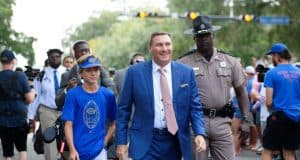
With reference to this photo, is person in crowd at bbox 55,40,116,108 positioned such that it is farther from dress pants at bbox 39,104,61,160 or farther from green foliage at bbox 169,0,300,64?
green foliage at bbox 169,0,300,64

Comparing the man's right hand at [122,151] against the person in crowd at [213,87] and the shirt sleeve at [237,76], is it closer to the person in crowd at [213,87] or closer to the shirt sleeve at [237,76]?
the person in crowd at [213,87]

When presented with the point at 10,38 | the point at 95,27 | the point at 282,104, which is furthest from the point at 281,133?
the point at 95,27

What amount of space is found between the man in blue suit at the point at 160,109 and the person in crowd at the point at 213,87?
106 cm

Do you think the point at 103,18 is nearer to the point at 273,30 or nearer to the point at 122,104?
the point at 273,30

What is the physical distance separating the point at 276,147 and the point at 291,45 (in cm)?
2826

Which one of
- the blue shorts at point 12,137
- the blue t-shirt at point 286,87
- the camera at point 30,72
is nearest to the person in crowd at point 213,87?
the blue t-shirt at point 286,87

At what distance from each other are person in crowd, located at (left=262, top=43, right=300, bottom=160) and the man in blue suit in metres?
3.58

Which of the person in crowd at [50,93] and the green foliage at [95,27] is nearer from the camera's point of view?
the person in crowd at [50,93]

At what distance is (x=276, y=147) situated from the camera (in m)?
10.7

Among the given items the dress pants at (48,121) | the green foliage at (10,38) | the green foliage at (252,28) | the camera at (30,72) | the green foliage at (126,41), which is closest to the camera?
the dress pants at (48,121)

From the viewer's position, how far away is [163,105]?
6.81 m

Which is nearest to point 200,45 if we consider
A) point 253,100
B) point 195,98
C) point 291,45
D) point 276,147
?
point 195,98

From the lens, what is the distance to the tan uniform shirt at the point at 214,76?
316 inches

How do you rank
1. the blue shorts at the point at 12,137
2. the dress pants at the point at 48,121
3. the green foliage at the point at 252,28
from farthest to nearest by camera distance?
the green foliage at the point at 252,28 → the dress pants at the point at 48,121 → the blue shorts at the point at 12,137
